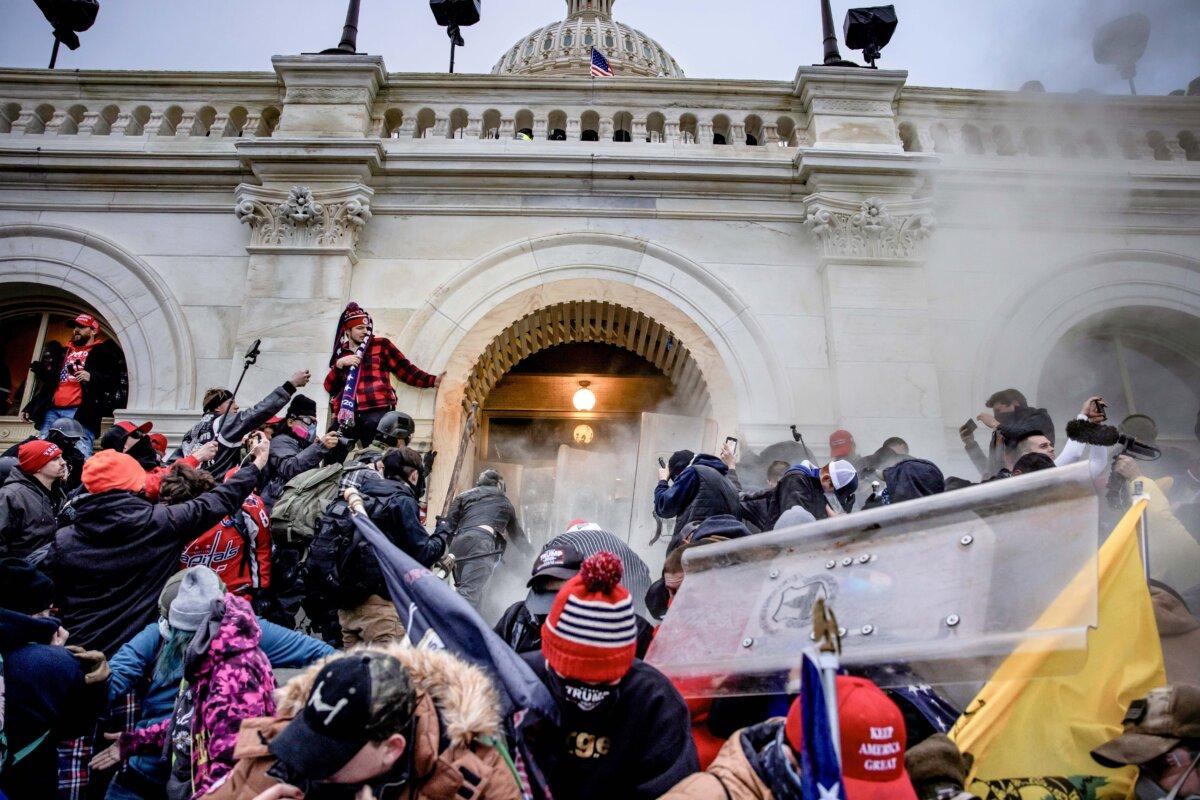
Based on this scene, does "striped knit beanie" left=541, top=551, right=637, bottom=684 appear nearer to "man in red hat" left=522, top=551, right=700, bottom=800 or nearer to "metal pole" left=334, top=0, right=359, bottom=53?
"man in red hat" left=522, top=551, right=700, bottom=800

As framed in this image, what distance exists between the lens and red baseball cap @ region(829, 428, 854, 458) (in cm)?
694

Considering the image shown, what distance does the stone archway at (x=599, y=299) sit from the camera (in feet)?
25.9

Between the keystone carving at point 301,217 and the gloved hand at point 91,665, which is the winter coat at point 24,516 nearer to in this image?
the gloved hand at point 91,665

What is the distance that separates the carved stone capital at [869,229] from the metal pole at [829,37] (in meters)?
2.36

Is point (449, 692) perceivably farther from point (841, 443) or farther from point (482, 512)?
point (841, 443)

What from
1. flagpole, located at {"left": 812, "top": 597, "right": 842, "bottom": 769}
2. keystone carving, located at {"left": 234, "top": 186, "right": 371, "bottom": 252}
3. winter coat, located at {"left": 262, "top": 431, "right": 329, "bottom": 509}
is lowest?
flagpole, located at {"left": 812, "top": 597, "right": 842, "bottom": 769}

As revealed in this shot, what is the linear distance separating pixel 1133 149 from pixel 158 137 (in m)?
12.5

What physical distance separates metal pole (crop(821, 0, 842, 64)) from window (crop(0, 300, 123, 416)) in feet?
33.3

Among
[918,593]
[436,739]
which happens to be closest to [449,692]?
[436,739]

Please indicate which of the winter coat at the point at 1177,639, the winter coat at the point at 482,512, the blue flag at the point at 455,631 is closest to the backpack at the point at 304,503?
the winter coat at the point at 482,512

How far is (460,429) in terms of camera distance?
792 centimetres

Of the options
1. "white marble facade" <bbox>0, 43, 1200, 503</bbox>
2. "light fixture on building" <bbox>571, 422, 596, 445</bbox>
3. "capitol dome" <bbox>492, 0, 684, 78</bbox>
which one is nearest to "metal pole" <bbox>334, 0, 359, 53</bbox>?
"white marble facade" <bbox>0, 43, 1200, 503</bbox>

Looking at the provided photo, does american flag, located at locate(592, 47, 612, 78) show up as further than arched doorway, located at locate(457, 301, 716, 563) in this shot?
Yes

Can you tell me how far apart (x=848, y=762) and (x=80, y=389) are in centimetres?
807
